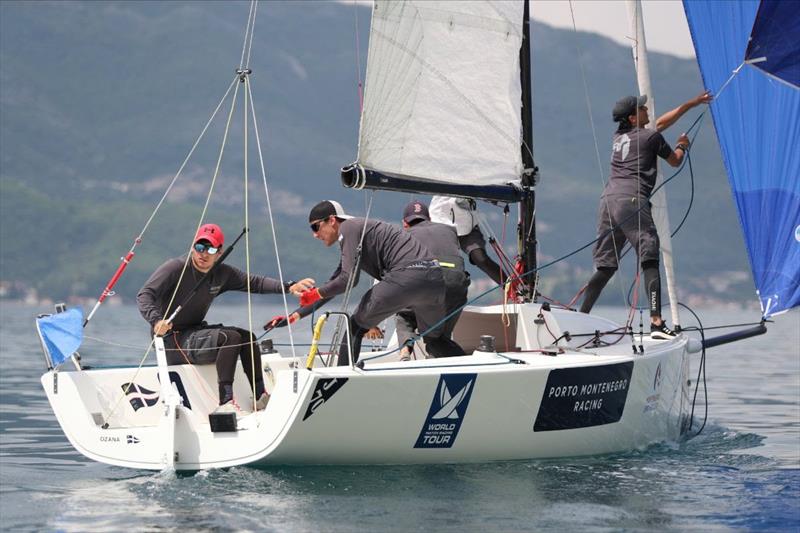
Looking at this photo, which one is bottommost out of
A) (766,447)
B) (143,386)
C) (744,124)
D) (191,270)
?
(766,447)

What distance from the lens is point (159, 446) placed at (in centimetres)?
804

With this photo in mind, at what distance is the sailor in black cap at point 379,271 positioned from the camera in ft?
27.8

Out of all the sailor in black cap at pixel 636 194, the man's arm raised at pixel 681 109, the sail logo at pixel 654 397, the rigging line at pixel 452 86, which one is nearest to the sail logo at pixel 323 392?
the rigging line at pixel 452 86

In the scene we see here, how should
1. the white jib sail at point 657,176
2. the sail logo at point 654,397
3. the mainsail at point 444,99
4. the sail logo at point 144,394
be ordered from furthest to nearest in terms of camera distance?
the white jib sail at point 657,176 < the sail logo at point 654,397 < the mainsail at point 444,99 < the sail logo at point 144,394

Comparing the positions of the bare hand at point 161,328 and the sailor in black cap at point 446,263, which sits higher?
the sailor in black cap at point 446,263

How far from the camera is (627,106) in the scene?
10.9 meters

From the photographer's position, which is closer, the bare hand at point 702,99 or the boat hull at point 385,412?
the boat hull at point 385,412

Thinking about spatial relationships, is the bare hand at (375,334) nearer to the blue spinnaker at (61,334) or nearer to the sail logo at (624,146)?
the sail logo at (624,146)

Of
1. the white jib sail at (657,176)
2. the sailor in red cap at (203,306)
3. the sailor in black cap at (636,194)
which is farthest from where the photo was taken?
the white jib sail at (657,176)

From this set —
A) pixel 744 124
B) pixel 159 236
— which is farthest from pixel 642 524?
pixel 159 236

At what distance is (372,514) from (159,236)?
178966 mm

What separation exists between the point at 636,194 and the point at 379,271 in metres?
2.89

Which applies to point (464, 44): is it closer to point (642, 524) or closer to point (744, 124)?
point (744, 124)

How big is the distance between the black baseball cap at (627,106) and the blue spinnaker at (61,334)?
15.9ft
